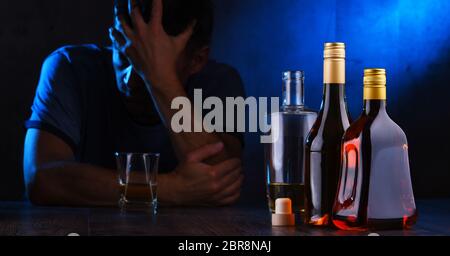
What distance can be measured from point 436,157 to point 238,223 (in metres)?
1.28

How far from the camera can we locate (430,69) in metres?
2.29

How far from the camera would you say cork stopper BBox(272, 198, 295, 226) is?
1136mm

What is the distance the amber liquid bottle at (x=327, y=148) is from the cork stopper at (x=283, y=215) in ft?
0.09

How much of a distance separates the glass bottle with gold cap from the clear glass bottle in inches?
6.5

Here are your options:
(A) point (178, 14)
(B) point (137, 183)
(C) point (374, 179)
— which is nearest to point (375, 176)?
(C) point (374, 179)

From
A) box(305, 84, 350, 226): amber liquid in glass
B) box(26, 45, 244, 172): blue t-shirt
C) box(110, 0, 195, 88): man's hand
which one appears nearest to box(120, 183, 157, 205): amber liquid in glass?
box(305, 84, 350, 226): amber liquid in glass

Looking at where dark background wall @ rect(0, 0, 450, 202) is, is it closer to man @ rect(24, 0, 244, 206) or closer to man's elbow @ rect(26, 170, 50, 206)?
man @ rect(24, 0, 244, 206)

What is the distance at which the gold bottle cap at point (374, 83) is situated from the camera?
108 centimetres

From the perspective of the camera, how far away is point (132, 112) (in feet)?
7.14

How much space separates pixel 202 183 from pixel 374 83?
686 millimetres

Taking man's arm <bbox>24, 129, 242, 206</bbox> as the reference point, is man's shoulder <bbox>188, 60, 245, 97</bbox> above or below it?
above

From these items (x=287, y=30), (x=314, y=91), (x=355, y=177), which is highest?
(x=287, y=30)
